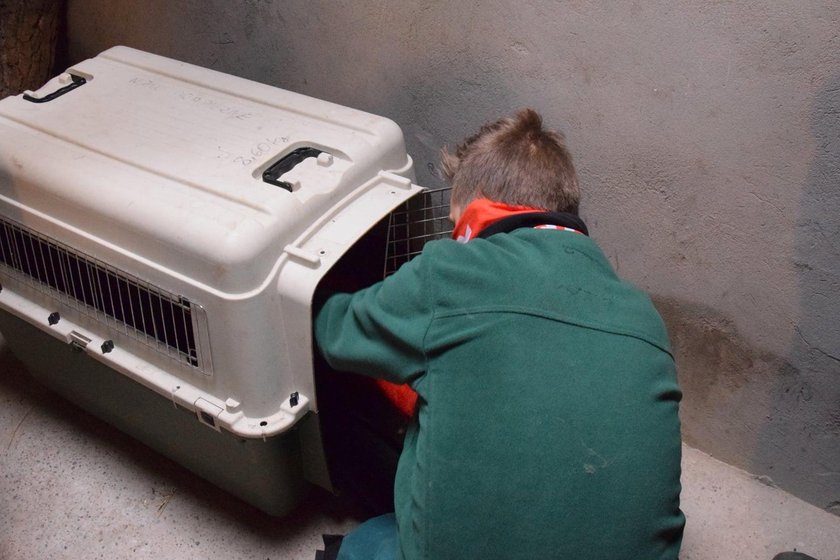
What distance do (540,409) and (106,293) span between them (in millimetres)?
680

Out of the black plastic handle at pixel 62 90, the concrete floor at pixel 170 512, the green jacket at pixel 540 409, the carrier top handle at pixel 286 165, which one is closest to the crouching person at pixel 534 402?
the green jacket at pixel 540 409

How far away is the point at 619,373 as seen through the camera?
86 cm

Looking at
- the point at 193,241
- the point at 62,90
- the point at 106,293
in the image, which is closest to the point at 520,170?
the point at 193,241

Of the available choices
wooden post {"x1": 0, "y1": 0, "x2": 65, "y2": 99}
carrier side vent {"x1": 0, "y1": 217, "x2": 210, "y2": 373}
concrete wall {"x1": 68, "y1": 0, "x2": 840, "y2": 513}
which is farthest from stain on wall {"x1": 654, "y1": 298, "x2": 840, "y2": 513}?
wooden post {"x1": 0, "y1": 0, "x2": 65, "y2": 99}

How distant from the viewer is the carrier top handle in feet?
3.68

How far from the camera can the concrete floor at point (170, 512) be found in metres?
1.32

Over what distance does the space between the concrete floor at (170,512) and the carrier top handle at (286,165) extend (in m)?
0.58

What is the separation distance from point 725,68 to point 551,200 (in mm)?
307

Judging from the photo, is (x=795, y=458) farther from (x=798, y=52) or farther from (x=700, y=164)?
(x=798, y=52)

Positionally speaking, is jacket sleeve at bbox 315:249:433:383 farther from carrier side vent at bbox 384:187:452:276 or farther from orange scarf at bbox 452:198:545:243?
carrier side vent at bbox 384:187:452:276

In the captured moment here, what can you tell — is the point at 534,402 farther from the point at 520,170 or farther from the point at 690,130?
the point at 690,130

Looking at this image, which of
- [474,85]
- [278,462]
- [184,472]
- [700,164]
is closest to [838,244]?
[700,164]

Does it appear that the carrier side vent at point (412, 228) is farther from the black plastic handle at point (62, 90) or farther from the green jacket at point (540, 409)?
the black plastic handle at point (62, 90)

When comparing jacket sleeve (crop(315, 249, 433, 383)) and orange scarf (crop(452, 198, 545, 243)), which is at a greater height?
orange scarf (crop(452, 198, 545, 243))
